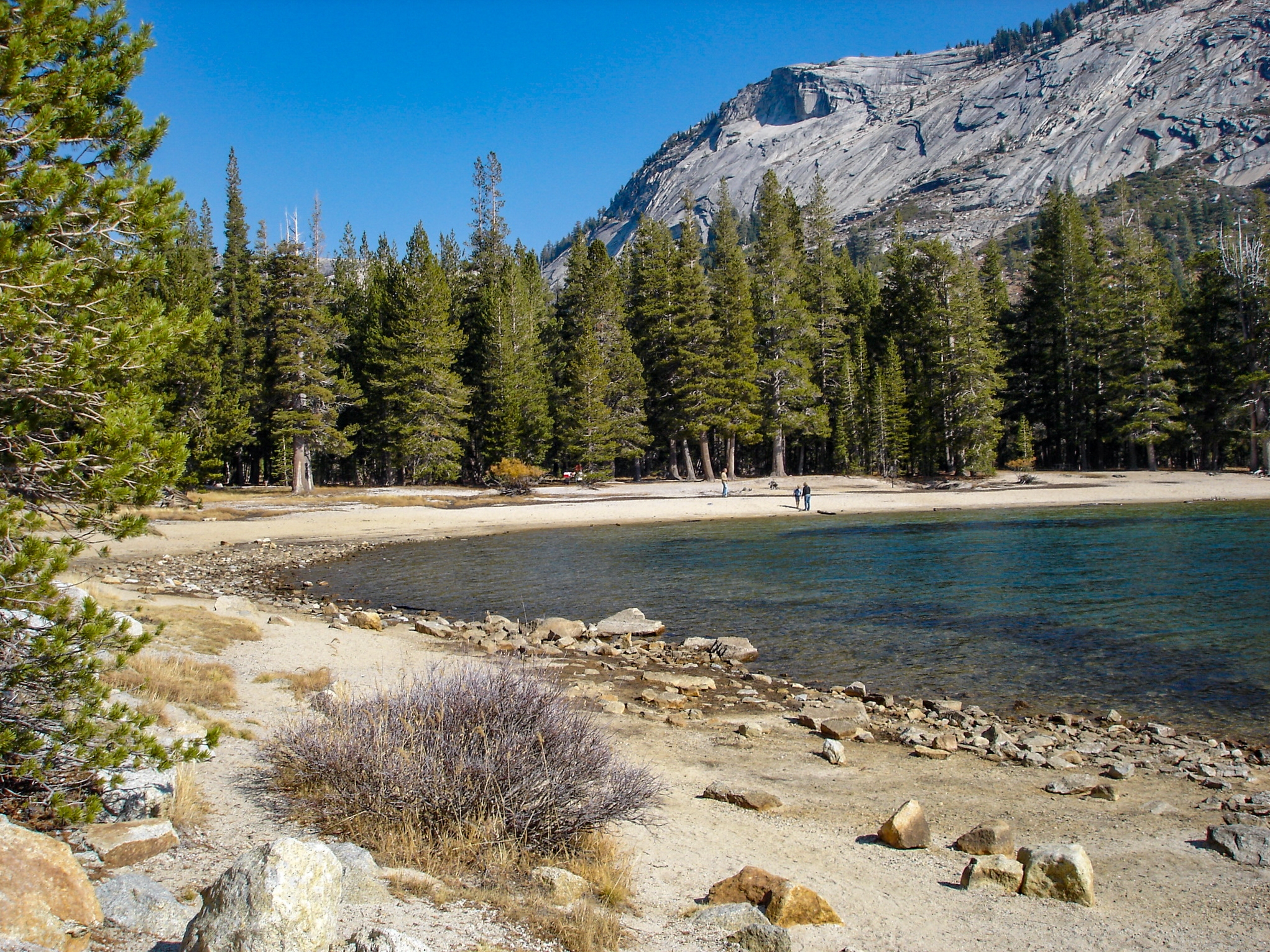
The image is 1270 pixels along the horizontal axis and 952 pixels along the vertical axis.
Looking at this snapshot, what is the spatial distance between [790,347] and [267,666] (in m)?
47.7

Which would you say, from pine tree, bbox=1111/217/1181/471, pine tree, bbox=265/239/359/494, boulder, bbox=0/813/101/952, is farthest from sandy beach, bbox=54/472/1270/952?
pine tree, bbox=1111/217/1181/471

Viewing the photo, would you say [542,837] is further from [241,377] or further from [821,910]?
[241,377]

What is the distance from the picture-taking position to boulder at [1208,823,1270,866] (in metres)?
5.95

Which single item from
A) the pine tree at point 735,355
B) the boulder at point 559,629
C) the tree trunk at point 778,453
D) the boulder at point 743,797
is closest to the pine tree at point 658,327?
the pine tree at point 735,355

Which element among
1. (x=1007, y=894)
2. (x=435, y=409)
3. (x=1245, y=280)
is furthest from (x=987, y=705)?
(x=1245, y=280)

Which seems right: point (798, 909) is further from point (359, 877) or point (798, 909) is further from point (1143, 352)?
point (1143, 352)

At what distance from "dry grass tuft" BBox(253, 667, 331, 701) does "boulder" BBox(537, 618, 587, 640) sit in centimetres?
506

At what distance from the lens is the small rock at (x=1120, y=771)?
796 cm

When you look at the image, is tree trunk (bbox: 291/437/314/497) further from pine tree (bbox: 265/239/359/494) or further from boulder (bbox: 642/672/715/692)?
boulder (bbox: 642/672/715/692)

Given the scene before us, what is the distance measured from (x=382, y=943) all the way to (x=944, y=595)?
56.9 feet

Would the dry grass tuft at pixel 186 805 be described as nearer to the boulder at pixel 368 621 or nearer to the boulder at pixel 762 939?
the boulder at pixel 762 939

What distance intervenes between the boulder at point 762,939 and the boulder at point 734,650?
28.8 ft

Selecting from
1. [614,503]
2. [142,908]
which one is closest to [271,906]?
[142,908]

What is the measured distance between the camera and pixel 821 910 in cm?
488
